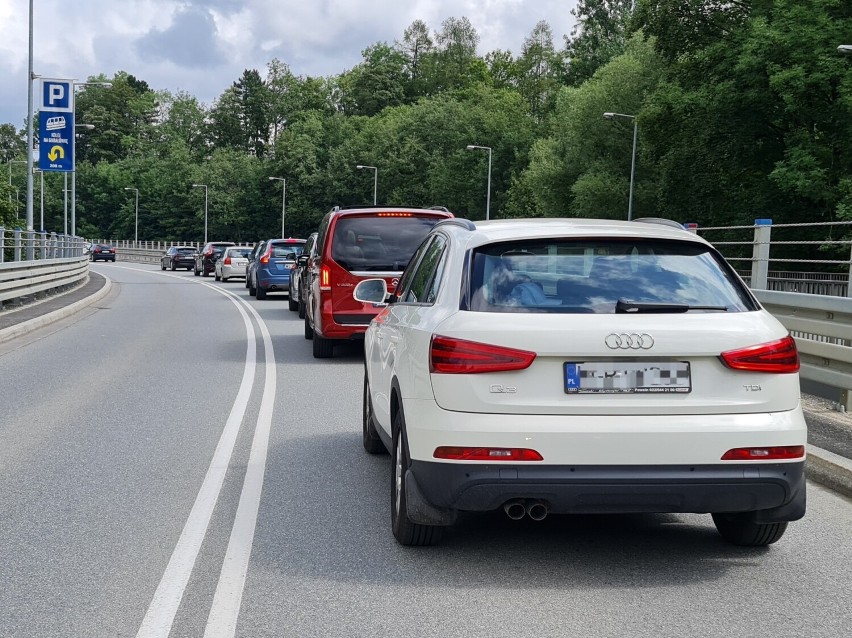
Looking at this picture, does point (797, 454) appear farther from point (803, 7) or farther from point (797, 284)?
point (803, 7)

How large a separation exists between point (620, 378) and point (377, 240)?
9.98 m

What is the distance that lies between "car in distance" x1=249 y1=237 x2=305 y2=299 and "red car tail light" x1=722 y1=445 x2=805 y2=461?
26.2 metres

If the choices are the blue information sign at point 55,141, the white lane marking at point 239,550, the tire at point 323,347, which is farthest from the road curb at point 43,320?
the white lane marking at point 239,550

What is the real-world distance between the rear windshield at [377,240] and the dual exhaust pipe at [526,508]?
957 cm

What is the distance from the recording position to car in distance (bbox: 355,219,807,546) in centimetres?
491

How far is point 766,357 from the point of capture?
5.06 metres

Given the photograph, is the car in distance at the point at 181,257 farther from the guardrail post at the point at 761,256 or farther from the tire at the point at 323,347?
the guardrail post at the point at 761,256

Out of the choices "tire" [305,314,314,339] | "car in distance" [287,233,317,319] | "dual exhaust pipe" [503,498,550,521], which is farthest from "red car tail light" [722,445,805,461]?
"car in distance" [287,233,317,319]

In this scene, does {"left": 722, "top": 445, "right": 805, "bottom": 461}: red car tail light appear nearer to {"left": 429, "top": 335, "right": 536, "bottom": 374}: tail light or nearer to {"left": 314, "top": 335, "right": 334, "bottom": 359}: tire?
{"left": 429, "top": 335, "right": 536, "bottom": 374}: tail light

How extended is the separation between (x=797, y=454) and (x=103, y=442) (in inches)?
203

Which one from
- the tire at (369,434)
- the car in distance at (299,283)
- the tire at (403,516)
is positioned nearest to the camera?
the tire at (403,516)

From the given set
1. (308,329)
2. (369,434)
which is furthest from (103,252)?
(369,434)

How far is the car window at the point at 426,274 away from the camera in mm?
5984

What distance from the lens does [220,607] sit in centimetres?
459
